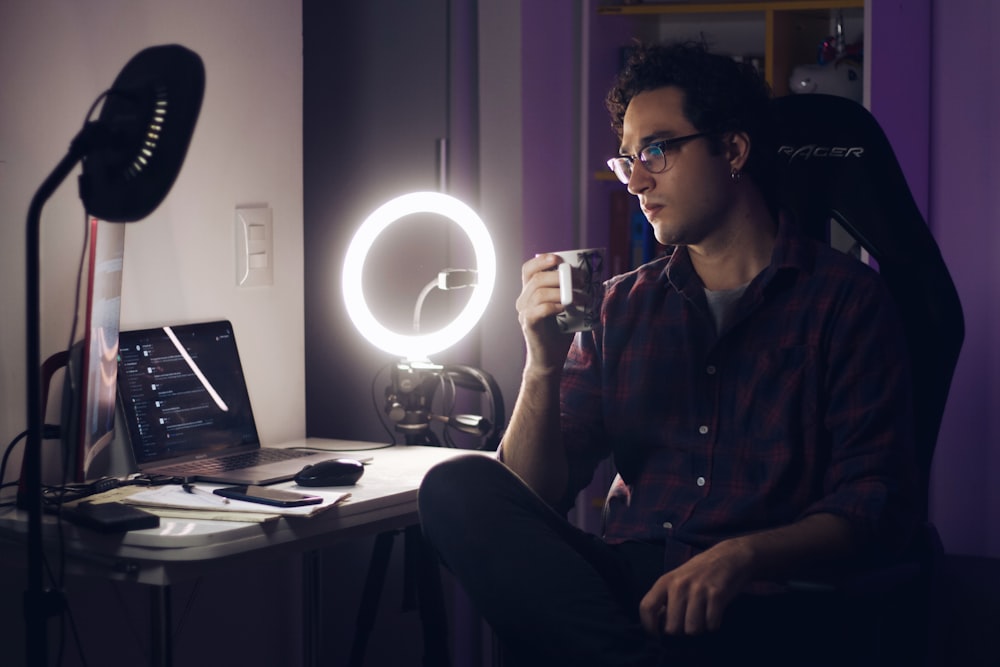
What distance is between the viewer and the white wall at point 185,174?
194 centimetres

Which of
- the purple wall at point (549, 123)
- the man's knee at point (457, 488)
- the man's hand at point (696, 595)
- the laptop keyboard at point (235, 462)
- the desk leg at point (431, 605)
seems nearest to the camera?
the man's hand at point (696, 595)

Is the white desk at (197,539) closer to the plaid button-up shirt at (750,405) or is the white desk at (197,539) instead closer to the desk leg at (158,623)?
the desk leg at (158,623)

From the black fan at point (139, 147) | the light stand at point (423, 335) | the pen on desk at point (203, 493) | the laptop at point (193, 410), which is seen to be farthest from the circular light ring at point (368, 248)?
the black fan at point (139, 147)

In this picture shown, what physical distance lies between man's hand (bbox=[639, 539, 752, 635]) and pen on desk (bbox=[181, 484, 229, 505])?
696mm

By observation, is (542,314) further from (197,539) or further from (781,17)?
(781,17)

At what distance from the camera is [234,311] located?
2410mm

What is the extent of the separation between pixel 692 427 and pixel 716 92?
54 cm

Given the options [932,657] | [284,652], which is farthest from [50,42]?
[932,657]

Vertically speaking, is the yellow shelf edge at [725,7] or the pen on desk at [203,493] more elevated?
the yellow shelf edge at [725,7]

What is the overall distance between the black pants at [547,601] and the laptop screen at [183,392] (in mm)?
716

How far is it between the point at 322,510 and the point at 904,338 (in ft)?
2.89

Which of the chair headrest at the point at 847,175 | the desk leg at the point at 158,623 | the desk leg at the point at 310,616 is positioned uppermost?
the chair headrest at the point at 847,175

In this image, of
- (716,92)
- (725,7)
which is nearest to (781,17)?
(725,7)

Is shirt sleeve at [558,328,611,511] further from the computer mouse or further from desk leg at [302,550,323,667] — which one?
desk leg at [302,550,323,667]
